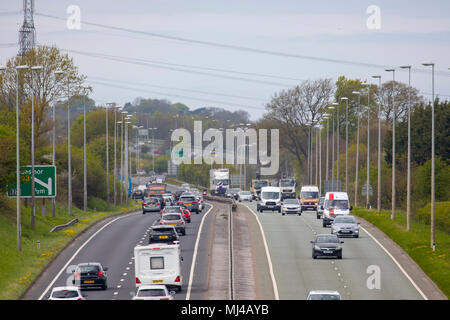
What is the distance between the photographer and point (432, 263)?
177 feet

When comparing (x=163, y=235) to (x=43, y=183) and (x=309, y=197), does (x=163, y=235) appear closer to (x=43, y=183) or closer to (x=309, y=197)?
(x=43, y=183)

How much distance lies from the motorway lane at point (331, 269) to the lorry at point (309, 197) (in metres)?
26.0

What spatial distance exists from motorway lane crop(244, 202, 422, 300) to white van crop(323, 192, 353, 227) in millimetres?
1411

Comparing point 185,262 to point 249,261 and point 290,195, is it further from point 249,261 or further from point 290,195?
point 290,195

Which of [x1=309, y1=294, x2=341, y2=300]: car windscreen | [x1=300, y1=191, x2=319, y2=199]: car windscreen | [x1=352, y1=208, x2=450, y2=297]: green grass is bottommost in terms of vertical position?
[x1=352, y1=208, x2=450, y2=297]: green grass

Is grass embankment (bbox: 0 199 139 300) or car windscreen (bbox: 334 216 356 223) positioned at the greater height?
car windscreen (bbox: 334 216 356 223)

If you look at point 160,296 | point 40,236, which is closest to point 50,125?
point 40,236

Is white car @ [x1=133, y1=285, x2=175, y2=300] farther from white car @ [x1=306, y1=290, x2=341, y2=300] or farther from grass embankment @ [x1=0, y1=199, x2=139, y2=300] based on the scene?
grass embankment @ [x1=0, y1=199, x2=139, y2=300]

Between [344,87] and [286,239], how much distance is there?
9987 cm

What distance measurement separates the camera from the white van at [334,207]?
76938 mm

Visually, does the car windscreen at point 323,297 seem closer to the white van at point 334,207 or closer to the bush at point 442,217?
the white van at point 334,207

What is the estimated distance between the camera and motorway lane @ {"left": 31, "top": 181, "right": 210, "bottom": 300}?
46.2 metres

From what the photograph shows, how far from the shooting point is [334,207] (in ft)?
254

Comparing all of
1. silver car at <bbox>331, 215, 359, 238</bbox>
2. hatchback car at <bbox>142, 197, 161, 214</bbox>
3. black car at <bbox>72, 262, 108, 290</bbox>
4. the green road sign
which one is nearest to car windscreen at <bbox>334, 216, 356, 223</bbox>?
silver car at <bbox>331, 215, 359, 238</bbox>
